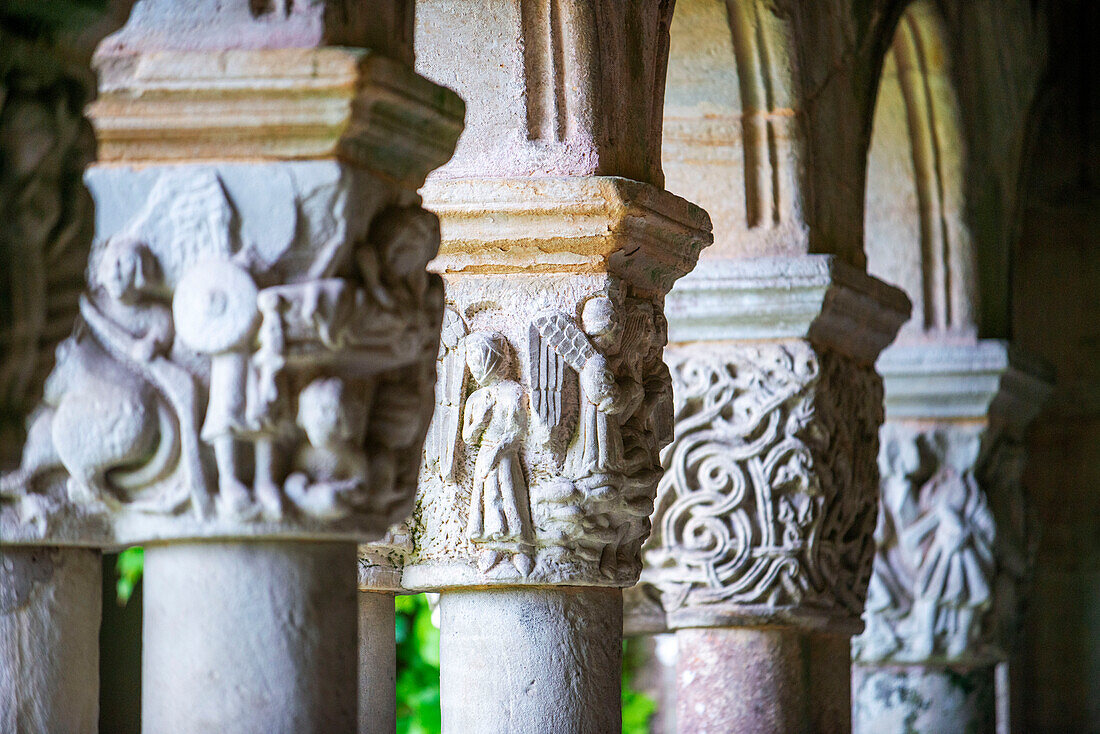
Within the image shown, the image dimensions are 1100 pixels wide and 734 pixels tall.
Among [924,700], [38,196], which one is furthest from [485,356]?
[924,700]

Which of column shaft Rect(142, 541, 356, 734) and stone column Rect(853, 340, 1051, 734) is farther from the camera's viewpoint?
stone column Rect(853, 340, 1051, 734)

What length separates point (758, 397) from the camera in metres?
3.81

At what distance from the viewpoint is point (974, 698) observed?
512cm

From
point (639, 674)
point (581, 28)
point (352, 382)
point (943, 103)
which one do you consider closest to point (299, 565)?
point (352, 382)

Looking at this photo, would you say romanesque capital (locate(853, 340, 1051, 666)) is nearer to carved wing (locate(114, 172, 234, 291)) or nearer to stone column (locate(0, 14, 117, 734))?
carved wing (locate(114, 172, 234, 291))

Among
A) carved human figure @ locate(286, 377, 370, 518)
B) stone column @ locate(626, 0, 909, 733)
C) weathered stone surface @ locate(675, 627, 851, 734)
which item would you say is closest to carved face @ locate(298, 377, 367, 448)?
carved human figure @ locate(286, 377, 370, 518)

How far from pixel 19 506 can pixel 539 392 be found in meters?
1.17

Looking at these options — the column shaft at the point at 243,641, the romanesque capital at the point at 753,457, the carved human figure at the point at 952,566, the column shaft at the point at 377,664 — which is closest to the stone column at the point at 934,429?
the carved human figure at the point at 952,566

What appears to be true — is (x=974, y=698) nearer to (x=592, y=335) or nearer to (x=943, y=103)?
(x=943, y=103)

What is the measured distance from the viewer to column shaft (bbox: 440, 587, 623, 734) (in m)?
2.81

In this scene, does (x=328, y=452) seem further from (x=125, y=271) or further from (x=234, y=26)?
(x=234, y=26)

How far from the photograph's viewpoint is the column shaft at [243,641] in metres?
1.83

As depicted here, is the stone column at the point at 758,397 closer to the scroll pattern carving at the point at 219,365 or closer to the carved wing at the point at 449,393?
the carved wing at the point at 449,393

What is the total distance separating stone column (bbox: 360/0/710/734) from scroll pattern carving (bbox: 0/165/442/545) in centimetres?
99
